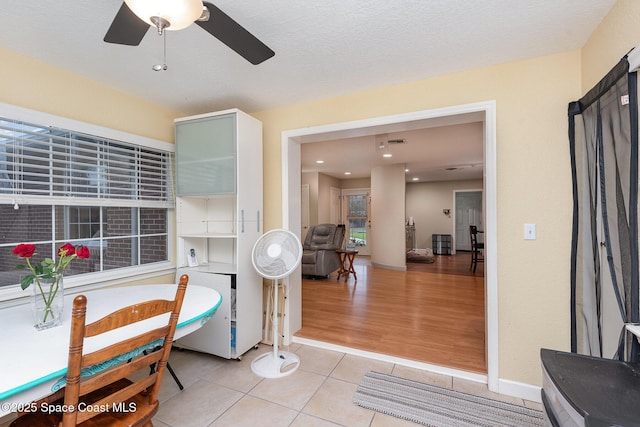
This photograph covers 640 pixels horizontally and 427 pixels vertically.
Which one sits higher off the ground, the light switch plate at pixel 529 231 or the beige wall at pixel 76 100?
the beige wall at pixel 76 100

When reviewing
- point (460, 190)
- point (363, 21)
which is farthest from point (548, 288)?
point (460, 190)

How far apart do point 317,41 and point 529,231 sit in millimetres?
1883

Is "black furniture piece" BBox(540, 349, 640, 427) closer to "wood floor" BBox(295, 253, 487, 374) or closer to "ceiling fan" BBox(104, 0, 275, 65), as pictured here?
"wood floor" BBox(295, 253, 487, 374)

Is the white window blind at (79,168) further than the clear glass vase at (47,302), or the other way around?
the white window blind at (79,168)

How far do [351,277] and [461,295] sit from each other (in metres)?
2.05

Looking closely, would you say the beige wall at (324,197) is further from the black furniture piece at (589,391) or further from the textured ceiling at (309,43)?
the black furniture piece at (589,391)

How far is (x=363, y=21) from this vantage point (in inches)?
62.4

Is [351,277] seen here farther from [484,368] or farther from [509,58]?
[509,58]

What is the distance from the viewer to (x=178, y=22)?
109cm

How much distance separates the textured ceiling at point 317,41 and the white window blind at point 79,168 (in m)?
0.50

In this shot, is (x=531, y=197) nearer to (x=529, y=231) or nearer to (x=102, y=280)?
(x=529, y=231)

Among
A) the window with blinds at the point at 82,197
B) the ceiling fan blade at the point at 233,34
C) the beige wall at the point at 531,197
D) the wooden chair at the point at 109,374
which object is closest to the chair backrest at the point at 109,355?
the wooden chair at the point at 109,374

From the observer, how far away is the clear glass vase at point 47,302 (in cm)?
136

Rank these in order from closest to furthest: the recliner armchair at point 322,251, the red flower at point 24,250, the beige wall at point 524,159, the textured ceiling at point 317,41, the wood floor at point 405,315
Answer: the red flower at point 24,250, the textured ceiling at point 317,41, the beige wall at point 524,159, the wood floor at point 405,315, the recliner armchair at point 322,251
